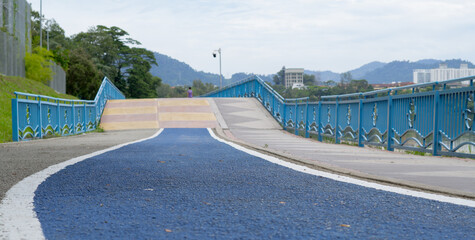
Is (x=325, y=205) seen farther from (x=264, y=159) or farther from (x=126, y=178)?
(x=264, y=159)

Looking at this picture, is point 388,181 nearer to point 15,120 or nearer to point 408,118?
point 408,118

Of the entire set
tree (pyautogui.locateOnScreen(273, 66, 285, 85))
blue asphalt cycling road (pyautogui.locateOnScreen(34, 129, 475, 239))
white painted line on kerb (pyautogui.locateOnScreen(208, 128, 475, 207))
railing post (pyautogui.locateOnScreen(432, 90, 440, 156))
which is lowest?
white painted line on kerb (pyautogui.locateOnScreen(208, 128, 475, 207))

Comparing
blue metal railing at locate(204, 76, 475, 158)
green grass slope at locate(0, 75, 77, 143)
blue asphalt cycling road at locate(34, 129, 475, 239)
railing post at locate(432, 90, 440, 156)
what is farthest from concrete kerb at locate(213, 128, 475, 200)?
green grass slope at locate(0, 75, 77, 143)

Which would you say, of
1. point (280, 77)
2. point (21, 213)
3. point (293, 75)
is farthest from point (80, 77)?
point (280, 77)

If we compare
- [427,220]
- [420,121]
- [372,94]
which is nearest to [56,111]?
[372,94]

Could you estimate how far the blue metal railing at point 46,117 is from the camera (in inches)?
472

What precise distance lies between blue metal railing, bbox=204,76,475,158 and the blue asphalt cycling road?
12.7 ft

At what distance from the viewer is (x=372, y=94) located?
460 inches

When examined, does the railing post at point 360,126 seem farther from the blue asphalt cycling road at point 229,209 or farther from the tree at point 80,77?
the tree at point 80,77

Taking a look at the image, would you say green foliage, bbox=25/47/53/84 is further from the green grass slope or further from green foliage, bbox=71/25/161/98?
green foliage, bbox=71/25/161/98

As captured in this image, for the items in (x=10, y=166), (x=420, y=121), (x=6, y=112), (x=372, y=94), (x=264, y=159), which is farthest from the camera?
(x=6, y=112)

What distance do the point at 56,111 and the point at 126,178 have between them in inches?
444

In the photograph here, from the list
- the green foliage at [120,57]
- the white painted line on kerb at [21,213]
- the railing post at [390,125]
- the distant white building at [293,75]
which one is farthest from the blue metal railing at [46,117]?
the distant white building at [293,75]

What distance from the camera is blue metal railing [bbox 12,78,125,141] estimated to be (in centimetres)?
1198
